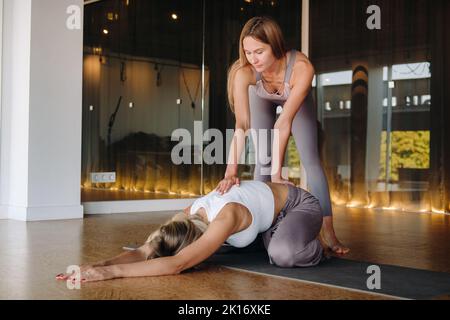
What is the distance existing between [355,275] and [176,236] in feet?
2.60

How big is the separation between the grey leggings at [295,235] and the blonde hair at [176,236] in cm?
43

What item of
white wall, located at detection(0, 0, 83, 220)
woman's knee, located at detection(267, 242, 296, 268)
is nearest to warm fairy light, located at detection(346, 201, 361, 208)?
white wall, located at detection(0, 0, 83, 220)

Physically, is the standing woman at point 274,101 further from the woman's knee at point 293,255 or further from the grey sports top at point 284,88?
the woman's knee at point 293,255

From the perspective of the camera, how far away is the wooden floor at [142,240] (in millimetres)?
2256

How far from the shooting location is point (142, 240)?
152 inches

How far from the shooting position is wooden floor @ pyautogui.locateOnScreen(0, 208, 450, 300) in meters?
2.26

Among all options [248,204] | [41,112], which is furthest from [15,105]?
[248,204]

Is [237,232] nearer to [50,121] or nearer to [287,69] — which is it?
[287,69]

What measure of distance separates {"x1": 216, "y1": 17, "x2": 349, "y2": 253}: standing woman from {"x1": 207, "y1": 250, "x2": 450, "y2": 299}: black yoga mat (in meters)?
0.49

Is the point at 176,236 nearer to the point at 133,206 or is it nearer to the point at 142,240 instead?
the point at 142,240

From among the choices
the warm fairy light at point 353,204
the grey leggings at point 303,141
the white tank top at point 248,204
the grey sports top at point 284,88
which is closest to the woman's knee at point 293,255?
the white tank top at point 248,204

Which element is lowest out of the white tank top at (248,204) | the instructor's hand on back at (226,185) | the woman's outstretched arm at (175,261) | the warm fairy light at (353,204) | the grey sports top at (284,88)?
the warm fairy light at (353,204)

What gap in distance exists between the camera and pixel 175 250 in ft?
8.20

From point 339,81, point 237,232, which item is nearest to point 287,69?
point 237,232
